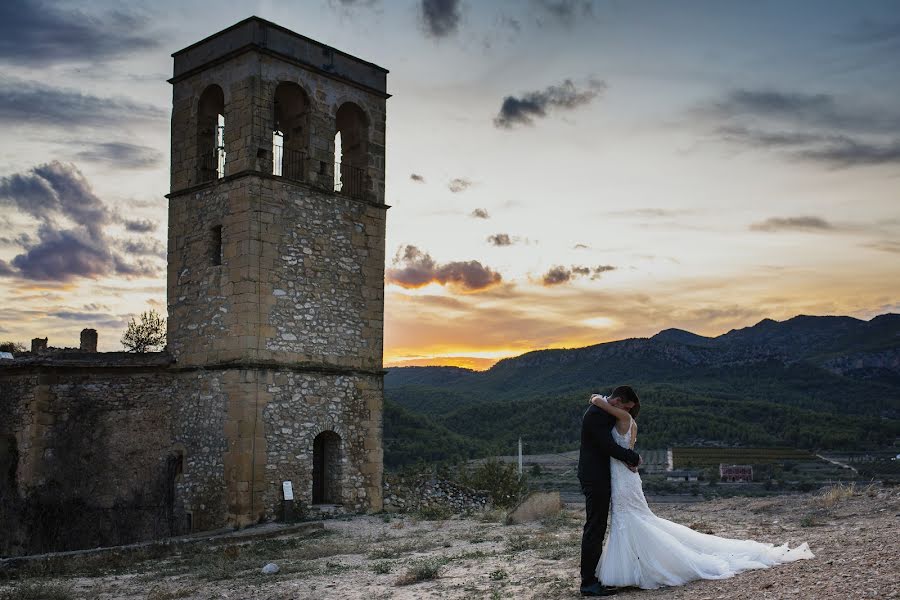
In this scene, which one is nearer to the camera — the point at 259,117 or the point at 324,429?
the point at 259,117

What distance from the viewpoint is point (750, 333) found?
105312 mm

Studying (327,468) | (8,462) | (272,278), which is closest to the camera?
(8,462)

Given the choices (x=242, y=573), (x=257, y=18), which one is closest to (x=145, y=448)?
(x=242, y=573)

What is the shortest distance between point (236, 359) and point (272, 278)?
1736mm

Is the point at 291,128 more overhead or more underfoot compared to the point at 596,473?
more overhead

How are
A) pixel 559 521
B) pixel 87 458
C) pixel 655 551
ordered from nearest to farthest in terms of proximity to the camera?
pixel 655 551 → pixel 559 521 → pixel 87 458

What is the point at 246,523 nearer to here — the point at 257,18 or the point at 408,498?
the point at 408,498

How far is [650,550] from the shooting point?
7.96m

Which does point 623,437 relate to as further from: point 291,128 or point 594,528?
point 291,128

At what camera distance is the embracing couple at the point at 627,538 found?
7906 mm

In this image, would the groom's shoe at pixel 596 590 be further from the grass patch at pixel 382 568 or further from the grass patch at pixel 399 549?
the grass patch at pixel 399 549


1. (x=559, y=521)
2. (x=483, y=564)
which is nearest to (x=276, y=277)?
(x=559, y=521)

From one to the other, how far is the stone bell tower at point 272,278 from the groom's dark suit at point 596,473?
10165mm

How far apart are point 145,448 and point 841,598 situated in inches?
574
